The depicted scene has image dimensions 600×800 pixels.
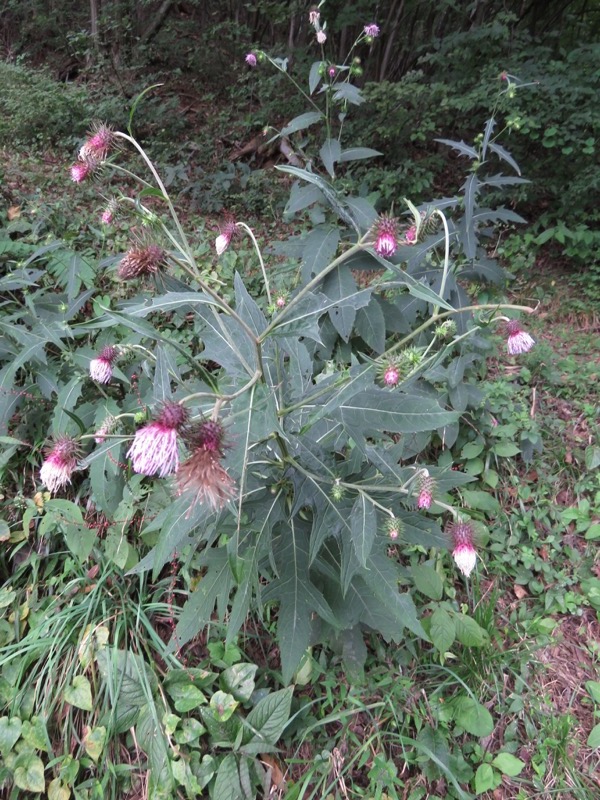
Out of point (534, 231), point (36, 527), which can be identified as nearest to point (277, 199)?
point (534, 231)

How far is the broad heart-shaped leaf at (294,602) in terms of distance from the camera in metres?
1.59

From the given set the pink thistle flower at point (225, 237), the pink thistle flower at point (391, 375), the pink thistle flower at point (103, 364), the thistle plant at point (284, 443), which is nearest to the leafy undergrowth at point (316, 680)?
the thistle plant at point (284, 443)

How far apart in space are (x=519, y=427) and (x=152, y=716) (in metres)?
2.22

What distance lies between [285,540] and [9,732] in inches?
54.8

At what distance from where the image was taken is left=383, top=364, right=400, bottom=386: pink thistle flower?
140 cm

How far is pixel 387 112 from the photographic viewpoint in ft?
14.3

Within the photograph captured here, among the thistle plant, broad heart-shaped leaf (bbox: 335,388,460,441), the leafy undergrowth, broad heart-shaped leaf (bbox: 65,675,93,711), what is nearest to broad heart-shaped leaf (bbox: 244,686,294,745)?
the leafy undergrowth

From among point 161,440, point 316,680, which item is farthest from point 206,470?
point 316,680

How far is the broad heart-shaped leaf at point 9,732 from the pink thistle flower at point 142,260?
1880 millimetres

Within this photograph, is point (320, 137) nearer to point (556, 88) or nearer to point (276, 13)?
point (276, 13)

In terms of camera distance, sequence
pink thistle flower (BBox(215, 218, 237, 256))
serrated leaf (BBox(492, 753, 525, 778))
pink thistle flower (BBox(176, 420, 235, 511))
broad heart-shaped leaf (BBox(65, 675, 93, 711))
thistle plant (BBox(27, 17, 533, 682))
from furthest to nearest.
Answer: broad heart-shaped leaf (BBox(65, 675, 93, 711)) < serrated leaf (BBox(492, 753, 525, 778)) < pink thistle flower (BBox(215, 218, 237, 256)) < thistle plant (BBox(27, 17, 533, 682)) < pink thistle flower (BBox(176, 420, 235, 511))

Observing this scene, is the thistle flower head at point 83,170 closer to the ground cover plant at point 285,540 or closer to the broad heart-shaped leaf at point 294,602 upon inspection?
the ground cover plant at point 285,540

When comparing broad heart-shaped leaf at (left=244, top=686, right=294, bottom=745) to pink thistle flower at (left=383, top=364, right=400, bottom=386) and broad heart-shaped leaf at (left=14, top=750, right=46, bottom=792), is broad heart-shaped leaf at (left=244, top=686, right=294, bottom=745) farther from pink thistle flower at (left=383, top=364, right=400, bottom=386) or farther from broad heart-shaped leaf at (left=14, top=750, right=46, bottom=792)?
pink thistle flower at (left=383, top=364, right=400, bottom=386)

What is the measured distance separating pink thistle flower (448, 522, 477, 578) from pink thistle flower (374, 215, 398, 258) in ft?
2.78
